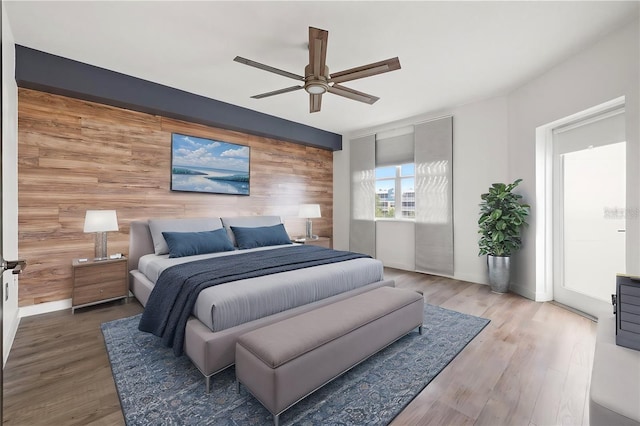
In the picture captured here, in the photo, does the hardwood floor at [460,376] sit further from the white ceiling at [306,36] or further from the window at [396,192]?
the white ceiling at [306,36]

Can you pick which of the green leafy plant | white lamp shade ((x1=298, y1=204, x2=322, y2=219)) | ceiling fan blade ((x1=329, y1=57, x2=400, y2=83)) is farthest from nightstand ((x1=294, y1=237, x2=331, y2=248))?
ceiling fan blade ((x1=329, y1=57, x2=400, y2=83))

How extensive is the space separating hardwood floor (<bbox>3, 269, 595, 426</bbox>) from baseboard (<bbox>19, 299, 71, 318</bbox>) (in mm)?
141

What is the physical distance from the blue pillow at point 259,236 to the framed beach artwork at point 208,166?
2.60ft

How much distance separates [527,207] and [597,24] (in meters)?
1.94

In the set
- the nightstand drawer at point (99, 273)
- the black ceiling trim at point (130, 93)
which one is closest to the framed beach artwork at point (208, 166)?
the black ceiling trim at point (130, 93)

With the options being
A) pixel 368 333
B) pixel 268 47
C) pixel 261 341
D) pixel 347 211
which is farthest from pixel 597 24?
pixel 347 211

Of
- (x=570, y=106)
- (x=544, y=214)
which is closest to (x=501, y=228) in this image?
(x=544, y=214)

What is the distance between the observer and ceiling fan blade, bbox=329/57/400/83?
2.37 metres

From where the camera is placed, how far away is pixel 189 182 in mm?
4250

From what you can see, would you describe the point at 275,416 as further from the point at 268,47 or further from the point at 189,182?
the point at 189,182

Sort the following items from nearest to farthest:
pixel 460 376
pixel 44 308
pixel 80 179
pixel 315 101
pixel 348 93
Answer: pixel 460 376
pixel 348 93
pixel 315 101
pixel 44 308
pixel 80 179

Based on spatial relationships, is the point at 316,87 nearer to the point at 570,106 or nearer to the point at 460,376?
the point at 460,376

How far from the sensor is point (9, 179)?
2633 millimetres

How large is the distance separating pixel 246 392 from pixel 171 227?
2.51 metres
